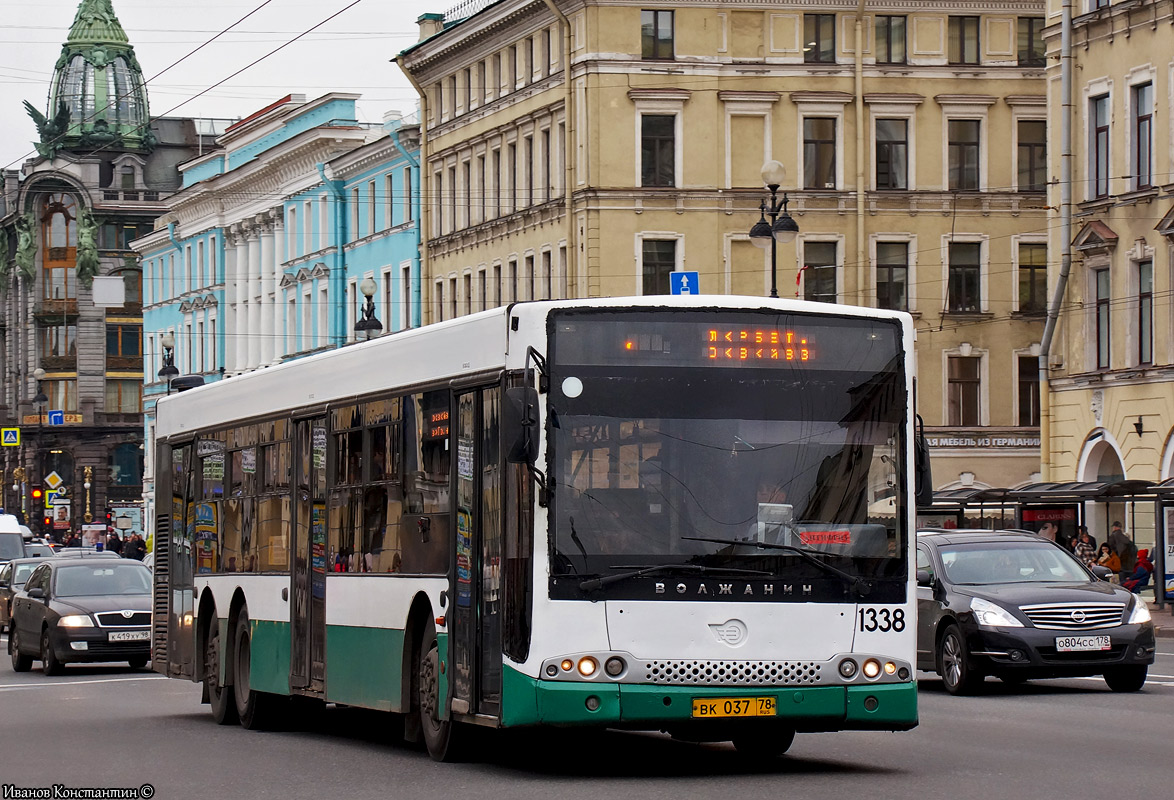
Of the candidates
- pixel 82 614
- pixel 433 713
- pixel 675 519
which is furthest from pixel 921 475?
pixel 82 614

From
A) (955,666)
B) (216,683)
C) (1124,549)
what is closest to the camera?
(216,683)

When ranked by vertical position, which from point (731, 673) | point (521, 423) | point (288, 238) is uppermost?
point (288, 238)

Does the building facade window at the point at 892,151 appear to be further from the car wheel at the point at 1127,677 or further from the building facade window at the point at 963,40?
the car wheel at the point at 1127,677

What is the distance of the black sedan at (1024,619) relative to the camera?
22.0 m

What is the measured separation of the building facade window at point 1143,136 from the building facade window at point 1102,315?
2.24m

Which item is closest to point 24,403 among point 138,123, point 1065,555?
point 138,123

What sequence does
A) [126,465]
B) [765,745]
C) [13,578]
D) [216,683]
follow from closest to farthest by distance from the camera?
[765,745]
[216,683]
[13,578]
[126,465]

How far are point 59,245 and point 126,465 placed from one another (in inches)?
514

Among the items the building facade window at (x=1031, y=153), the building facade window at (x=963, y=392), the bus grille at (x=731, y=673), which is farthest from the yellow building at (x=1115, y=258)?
the bus grille at (x=731, y=673)

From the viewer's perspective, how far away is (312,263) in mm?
80062

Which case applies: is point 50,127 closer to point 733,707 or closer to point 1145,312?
point 1145,312

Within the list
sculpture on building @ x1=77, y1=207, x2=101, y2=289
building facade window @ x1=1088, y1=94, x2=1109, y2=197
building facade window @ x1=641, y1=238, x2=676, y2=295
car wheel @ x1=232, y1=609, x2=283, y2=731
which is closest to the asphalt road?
car wheel @ x1=232, y1=609, x2=283, y2=731

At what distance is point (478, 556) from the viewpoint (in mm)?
14273

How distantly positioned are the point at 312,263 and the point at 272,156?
5.12m
